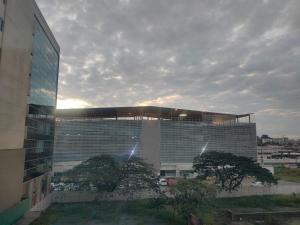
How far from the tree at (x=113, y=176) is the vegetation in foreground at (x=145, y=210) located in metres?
2.37

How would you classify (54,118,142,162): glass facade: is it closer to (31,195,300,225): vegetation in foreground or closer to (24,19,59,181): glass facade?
(24,19,59,181): glass facade

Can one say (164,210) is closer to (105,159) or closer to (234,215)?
(234,215)

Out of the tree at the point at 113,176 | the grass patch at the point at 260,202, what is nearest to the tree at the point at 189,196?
the tree at the point at 113,176

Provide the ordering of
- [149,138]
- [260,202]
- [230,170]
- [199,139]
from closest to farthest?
[260,202], [230,170], [149,138], [199,139]

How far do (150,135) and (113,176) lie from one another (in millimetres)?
32674

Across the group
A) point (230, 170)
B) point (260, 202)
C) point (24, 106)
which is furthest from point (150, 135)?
point (24, 106)

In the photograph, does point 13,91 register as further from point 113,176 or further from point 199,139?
point 199,139

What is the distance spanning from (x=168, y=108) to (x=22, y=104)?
149 ft

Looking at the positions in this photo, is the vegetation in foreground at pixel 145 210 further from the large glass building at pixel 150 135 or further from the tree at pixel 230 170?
the large glass building at pixel 150 135

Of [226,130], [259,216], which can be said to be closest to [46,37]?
[259,216]

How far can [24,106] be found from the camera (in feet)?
89.5

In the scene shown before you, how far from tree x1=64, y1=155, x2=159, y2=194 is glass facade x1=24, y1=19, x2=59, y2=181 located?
521 centimetres

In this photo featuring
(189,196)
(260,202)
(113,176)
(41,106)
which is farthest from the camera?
(260,202)

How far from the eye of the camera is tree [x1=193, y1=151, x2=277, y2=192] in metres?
42.8
